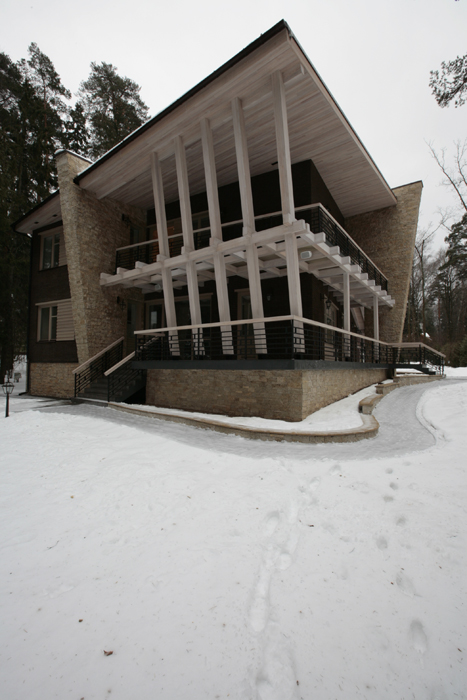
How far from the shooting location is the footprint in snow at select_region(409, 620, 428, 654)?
7.09 ft

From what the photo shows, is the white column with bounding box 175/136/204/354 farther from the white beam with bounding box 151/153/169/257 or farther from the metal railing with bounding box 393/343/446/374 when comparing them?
the metal railing with bounding box 393/343/446/374

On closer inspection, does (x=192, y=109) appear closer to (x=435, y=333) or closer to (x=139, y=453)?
(x=139, y=453)

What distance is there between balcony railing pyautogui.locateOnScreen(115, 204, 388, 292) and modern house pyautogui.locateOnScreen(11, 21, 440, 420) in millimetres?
69

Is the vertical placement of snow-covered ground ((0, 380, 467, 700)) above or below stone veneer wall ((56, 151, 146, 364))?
below

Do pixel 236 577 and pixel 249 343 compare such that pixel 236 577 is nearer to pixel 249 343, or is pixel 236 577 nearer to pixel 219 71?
pixel 249 343

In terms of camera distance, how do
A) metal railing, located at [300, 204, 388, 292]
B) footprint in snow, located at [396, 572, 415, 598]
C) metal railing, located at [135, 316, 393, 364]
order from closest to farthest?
footprint in snow, located at [396, 572, 415, 598], metal railing, located at [135, 316, 393, 364], metal railing, located at [300, 204, 388, 292]

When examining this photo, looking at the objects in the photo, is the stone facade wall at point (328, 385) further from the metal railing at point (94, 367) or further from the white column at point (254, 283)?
the metal railing at point (94, 367)

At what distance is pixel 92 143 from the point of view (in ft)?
82.4

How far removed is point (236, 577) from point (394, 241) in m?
18.4

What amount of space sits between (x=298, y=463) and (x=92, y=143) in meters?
29.2

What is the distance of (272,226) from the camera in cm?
1241

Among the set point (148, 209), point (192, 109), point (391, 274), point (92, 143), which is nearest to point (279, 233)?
point (192, 109)

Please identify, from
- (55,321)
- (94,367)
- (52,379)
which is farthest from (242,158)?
(52,379)

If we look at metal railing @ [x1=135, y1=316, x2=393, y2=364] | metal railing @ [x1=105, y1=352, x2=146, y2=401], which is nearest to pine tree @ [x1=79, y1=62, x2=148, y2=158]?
metal railing @ [x1=105, y1=352, x2=146, y2=401]
